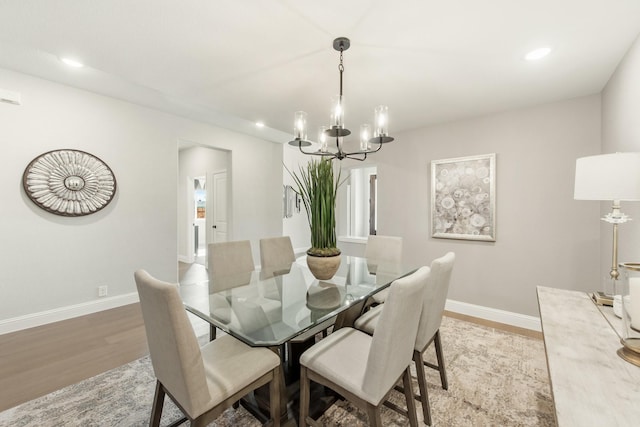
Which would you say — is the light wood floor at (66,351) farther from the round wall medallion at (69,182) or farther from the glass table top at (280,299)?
the round wall medallion at (69,182)

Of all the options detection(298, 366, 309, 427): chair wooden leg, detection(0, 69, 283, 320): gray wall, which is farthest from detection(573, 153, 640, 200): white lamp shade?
detection(0, 69, 283, 320): gray wall

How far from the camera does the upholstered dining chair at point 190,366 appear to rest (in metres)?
1.08

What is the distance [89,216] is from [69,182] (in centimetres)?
43

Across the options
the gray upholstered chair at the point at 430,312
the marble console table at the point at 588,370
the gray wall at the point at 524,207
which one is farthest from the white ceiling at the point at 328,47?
the marble console table at the point at 588,370

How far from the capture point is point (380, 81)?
2.43 metres

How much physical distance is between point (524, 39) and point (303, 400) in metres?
2.60

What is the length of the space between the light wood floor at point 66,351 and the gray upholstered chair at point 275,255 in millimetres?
1296

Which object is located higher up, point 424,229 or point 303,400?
point 424,229

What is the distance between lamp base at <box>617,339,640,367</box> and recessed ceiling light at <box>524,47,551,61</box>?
6.15ft

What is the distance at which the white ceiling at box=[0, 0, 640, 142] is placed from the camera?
1568 mm

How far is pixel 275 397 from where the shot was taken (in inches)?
54.9

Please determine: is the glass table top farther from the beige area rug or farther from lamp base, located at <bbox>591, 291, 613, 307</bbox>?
lamp base, located at <bbox>591, 291, 613, 307</bbox>

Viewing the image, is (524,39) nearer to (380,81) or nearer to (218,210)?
(380,81)

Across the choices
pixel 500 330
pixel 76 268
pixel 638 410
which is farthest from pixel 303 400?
pixel 76 268
